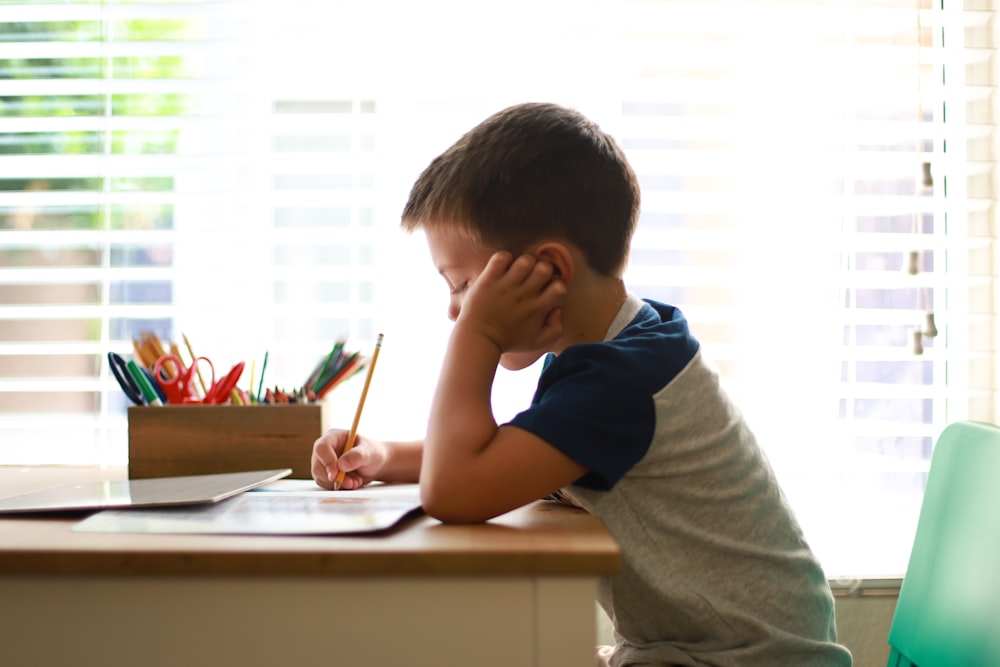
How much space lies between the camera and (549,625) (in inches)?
23.7

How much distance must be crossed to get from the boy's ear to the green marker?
50cm

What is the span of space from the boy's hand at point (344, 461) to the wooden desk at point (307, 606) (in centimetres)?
39

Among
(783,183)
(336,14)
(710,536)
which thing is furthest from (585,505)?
(336,14)

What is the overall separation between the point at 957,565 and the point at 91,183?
52.9 inches

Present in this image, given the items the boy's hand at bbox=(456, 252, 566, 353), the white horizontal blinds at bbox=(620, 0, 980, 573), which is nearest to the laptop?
the boy's hand at bbox=(456, 252, 566, 353)

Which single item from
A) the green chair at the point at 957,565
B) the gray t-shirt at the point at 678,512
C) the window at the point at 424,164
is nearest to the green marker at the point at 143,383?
the window at the point at 424,164

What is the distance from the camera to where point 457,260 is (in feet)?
3.23

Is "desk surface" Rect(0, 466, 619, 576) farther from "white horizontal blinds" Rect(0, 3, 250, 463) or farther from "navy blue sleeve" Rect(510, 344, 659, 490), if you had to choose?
"white horizontal blinds" Rect(0, 3, 250, 463)

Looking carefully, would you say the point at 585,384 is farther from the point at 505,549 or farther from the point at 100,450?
the point at 100,450

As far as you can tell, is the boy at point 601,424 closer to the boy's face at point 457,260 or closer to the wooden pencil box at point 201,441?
the boy's face at point 457,260

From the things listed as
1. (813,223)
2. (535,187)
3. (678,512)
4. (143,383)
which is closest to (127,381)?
(143,383)

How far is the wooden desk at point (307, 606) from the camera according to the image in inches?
23.5

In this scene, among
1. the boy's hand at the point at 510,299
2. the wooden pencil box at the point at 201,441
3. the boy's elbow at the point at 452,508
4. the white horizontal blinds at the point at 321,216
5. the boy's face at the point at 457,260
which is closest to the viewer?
the boy's elbow at the point at 452,508

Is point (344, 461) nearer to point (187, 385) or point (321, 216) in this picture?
point (187, 385)
